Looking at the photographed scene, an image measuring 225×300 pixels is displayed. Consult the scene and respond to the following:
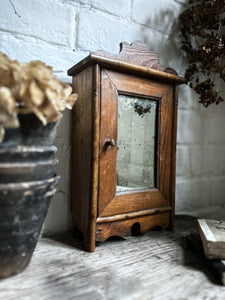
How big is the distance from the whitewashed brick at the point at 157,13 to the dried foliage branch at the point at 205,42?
0.05m

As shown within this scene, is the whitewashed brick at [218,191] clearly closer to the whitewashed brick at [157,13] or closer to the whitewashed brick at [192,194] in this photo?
the whitewashed brick at [192,194]

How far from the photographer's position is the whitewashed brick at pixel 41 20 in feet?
2.45

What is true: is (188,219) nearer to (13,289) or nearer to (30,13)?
(13,289)

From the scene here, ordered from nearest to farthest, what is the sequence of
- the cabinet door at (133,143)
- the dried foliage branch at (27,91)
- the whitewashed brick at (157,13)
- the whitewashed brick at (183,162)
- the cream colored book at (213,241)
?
the dried foliage branch at (27,91) < the cream colored book at (213,241) < the cabinet door at (133,143) < the whitewashed brick at (157,13) < the whitewashed brick at (183,162)

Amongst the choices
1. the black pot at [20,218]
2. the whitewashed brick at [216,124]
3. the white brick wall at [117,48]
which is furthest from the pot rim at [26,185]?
the whitewashed brick at [216,124]

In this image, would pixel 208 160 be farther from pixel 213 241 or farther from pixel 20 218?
pixel 20 218

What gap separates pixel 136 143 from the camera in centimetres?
81

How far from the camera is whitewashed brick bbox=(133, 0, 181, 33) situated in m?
1.02

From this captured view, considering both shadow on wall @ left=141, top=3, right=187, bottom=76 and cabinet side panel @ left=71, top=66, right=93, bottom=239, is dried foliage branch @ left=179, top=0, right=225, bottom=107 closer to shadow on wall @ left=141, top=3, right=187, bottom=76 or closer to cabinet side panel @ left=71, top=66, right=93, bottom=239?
shadow on wall @ left=141, top=3, right=187, bottom=76

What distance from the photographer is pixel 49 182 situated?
1.75 ft

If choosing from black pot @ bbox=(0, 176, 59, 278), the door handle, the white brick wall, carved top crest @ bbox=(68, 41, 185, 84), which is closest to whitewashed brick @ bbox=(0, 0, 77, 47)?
the white brick wall

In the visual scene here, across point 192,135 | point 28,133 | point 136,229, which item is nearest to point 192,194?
point 192,135

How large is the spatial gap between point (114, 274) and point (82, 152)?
14.0 inches

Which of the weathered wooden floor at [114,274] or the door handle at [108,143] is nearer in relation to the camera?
the weathered wooden floor at [114,274]
